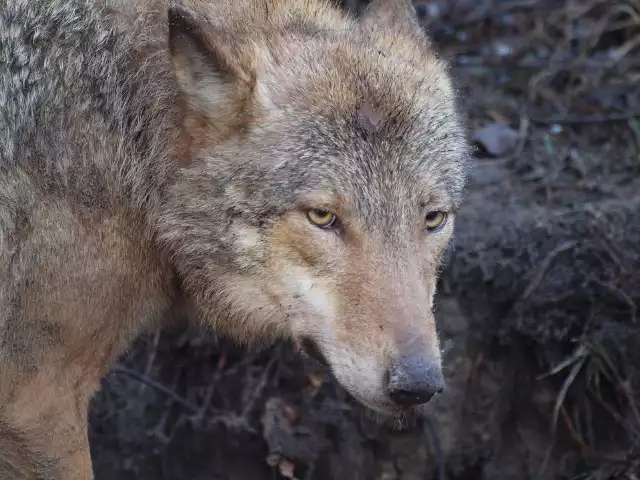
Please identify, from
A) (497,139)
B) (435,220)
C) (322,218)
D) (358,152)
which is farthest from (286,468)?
(497,139)

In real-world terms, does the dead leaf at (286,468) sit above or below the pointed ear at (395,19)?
below

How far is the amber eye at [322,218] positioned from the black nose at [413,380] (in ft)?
2.05

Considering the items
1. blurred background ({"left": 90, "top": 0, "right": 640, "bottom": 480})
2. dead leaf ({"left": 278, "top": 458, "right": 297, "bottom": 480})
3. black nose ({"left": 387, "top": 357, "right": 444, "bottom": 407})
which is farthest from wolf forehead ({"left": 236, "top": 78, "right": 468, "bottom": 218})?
dead leaf ({"left": 278, "top": 458, "right": 297, "bottom": 480})

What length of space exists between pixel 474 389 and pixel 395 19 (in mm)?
2497

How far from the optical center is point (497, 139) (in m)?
6.48

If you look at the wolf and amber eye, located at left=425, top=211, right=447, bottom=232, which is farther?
amber eye, located at left=425, top=211, right=447, bottom=232

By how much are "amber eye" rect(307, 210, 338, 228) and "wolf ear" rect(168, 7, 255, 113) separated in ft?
1.95

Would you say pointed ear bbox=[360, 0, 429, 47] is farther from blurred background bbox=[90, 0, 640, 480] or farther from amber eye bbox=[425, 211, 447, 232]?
blurred background bbox=[90, 0, 640, 480]

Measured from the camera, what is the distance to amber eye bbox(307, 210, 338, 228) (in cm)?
329

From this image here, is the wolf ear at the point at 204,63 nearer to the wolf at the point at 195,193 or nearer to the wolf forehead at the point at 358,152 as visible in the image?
the wolf at the point at 195,193

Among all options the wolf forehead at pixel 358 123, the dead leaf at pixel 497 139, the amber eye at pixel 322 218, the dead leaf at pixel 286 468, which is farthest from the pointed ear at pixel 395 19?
the dead leaf at pixel 286 468

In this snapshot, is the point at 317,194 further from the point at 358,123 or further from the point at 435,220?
the point at 435,220

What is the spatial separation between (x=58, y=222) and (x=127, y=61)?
76cm

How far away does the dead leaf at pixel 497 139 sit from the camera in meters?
6.42
